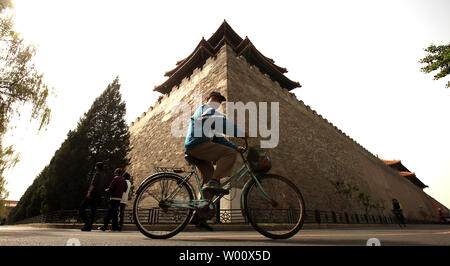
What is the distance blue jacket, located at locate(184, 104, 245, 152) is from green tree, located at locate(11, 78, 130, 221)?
9193 mm

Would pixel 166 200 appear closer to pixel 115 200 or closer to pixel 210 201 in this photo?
pixel 210 201

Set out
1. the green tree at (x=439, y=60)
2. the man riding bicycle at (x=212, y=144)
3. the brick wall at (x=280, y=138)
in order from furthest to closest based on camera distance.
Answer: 1. the brick wall at (x=280, y=138)
2. the green tree at (x=439, y=60)
3. the man riding bicycle at (x=212, y=144)

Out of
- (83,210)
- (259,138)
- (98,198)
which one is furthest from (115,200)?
(259,138)

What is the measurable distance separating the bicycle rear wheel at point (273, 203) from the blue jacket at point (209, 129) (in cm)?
57

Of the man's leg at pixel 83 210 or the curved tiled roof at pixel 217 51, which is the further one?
the curved tiled roof at pixel 217 51

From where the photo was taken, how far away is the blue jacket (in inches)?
96.9

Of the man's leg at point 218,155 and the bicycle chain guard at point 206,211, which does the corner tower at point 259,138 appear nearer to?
the bicycle chain guard at point 206,211

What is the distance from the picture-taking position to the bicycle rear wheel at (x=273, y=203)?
2.30 m

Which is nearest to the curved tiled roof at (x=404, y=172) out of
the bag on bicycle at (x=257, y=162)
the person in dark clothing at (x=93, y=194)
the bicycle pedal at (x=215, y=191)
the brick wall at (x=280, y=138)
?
the brick wall at (x=280, y=138)

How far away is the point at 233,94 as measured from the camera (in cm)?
1001

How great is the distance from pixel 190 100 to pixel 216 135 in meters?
10.0

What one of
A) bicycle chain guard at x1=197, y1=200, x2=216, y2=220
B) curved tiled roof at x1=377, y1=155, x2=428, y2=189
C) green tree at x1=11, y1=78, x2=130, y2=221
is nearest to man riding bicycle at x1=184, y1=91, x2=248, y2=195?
bicycle chain guard at x1=197, y1=200, x2=216, y2=220

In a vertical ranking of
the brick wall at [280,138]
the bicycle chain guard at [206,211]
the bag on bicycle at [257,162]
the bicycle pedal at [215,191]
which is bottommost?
the bicycle chain guard at [206,211]
